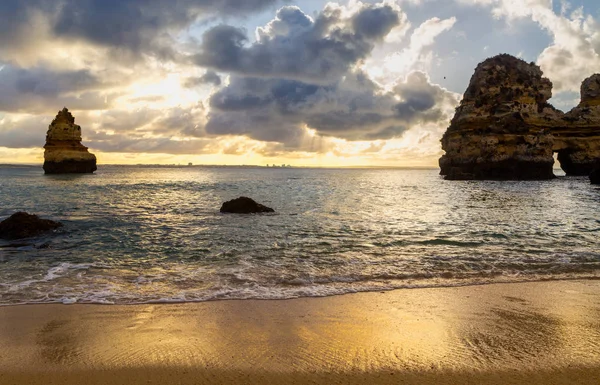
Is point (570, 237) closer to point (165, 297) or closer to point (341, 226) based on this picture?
point (341, 226)

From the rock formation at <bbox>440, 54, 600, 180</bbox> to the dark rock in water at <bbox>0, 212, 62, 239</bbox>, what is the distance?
62.3 meters

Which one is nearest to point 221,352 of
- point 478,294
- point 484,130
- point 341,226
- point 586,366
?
point 586,366

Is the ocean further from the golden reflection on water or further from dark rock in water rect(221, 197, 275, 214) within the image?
dark rock in water rect(221, 197, 275, 214)

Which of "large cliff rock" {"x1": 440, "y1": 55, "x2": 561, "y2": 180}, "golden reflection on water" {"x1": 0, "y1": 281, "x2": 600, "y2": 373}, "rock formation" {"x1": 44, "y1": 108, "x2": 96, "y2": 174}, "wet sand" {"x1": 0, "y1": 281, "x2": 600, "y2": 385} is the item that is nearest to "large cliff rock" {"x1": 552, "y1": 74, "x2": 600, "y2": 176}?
"large cliff rock" {"x1": 440, "y1": 55, "x2": 561, "y2": 180}

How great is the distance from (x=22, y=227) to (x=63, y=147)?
8207cm

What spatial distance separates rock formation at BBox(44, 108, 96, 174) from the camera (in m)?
82.8

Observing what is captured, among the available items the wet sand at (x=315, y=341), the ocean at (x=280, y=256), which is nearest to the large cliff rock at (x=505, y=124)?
the ocean at (x=280, y=256)

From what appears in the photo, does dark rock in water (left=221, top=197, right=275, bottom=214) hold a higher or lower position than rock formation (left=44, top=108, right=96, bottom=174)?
lower

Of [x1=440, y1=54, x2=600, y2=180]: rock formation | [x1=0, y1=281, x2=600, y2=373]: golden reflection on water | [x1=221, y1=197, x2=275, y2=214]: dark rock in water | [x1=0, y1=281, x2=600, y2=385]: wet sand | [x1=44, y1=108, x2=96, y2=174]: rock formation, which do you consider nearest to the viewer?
[x1=0, y1=281, x2=600, y2=385]: wet sand

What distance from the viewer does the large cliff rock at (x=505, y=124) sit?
61.8 m

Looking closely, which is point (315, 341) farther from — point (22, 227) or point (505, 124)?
point (505, 124)

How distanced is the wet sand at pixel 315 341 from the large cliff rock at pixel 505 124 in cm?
6209

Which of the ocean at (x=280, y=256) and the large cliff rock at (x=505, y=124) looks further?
Answer: the large cliff rock at (x=505, y=124)

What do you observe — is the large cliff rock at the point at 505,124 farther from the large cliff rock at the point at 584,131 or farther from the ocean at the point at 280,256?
the ocean at the point at 280,256
